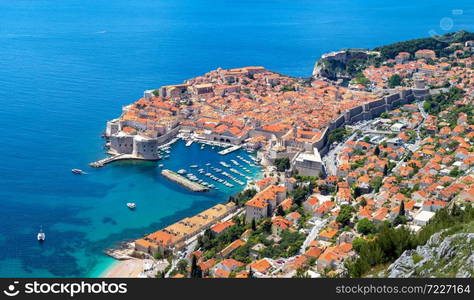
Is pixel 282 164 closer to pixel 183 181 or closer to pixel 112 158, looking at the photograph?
pixel 183 181

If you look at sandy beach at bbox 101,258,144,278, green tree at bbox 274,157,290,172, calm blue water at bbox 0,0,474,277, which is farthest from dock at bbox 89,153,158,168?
sandy beach at bbox 101,258,144,278

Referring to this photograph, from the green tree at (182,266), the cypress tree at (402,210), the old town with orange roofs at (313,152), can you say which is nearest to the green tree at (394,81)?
the old town with orange roofs at (313,152)

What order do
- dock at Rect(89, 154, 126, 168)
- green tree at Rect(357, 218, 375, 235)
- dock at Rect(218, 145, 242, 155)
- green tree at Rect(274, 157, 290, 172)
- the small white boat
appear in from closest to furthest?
green tree at Rect(357, 218, 375, 235)
the small white boat
green tree at Rect(274, 157, 290, 172)
dock at Rect(89, 154, 126, 168)
dock at Rect(218, 145, 242, 155)

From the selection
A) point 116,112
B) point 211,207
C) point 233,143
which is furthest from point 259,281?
point 116,112

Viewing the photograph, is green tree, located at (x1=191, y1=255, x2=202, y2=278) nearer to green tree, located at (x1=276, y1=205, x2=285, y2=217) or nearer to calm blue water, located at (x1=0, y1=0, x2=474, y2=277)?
calm blue water, located at (x1=0, y1=0, x2=474, y2=277)

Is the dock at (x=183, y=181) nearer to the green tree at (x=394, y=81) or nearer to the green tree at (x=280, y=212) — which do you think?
the green tree at (x=280, y=212)

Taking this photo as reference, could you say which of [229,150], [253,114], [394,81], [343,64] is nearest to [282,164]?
[229,150]
